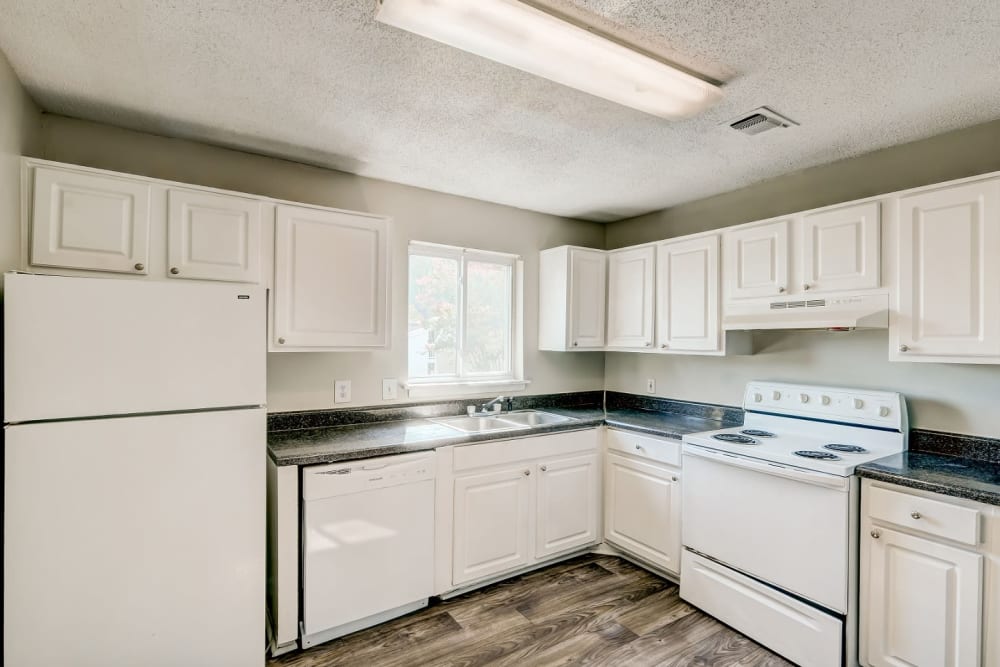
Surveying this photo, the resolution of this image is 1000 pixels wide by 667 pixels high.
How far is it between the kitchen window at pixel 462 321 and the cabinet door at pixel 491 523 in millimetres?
752

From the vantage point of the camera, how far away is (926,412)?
2.29 metres

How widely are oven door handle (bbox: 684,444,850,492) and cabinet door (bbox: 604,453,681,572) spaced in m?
0.25

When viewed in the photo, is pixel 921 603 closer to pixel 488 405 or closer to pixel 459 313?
pixel 488 405

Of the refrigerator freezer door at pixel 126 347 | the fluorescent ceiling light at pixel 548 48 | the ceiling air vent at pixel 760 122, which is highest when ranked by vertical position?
the ceiling air vent at pixel 760 122

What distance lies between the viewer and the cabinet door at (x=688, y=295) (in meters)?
2.88

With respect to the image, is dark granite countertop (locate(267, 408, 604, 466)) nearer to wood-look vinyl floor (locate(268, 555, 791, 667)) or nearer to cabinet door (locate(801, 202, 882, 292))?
wood-look vinyl floor (locate(268, 555, 791, 667))

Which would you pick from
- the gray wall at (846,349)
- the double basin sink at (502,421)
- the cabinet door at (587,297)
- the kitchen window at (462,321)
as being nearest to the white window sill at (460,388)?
the kitchen window at (462,321)

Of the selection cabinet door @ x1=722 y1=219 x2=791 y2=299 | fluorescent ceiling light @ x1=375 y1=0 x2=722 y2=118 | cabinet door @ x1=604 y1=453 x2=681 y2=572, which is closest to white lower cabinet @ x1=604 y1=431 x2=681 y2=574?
cabinet door @ x1=604 y1=453 x2=681 y2=572

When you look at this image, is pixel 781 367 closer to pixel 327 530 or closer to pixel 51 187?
pixel 327 530

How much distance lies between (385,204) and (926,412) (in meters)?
3.06

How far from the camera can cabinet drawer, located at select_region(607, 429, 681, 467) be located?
272 cm

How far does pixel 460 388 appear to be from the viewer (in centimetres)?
328

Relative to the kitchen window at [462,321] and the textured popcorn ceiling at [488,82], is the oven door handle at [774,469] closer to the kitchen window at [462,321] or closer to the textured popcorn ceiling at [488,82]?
the kitchen window at [462,321]

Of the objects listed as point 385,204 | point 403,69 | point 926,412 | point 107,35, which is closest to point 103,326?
point 107,35
